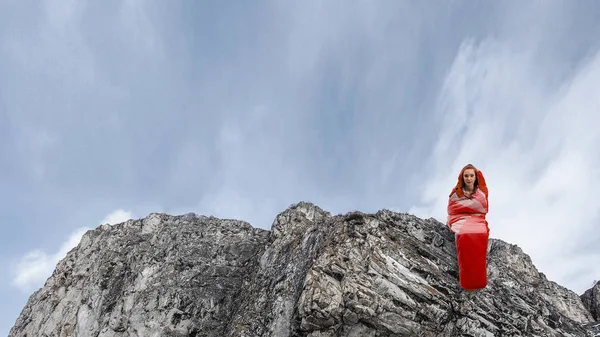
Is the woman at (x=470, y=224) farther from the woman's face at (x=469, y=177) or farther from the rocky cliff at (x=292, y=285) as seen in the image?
the rocky cliff at (x=292, y=285)

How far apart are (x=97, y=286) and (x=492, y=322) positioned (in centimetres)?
2164

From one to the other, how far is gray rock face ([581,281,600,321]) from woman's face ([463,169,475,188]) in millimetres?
14893

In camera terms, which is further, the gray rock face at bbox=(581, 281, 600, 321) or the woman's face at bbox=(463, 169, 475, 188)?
the gray rock face at bbox=(581, 281, 600, 321)

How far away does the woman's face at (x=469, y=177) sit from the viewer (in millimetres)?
14961

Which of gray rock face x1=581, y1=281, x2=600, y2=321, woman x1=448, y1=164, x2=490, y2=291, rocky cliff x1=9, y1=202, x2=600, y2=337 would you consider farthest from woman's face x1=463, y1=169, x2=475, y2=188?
gray rock face x1=581, y1=281, x2=600, y2=321

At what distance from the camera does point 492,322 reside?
560 inches

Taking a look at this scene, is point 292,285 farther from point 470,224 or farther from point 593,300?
point 593,300

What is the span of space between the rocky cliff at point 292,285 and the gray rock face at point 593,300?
0.11m

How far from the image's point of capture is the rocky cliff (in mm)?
14234

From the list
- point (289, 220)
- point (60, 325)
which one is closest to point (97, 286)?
point (60, 325)

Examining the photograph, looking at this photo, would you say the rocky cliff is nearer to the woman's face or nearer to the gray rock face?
the gray rock face

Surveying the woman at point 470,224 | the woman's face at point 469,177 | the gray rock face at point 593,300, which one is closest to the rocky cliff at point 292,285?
the gray rock face at point 593,300

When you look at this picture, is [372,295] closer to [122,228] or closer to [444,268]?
[444,268]

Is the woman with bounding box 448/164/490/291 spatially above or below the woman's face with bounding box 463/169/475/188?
below
